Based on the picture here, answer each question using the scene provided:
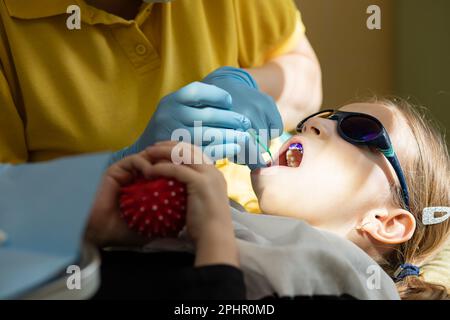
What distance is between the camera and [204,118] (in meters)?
0.91

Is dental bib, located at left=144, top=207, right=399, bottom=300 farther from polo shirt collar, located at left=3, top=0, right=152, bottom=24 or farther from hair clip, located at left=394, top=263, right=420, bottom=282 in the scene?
polo shirt collar, located at left=3, top=0, right=152, bottom=24

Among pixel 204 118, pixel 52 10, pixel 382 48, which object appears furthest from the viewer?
pixel 382 48

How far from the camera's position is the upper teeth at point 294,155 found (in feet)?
3.23

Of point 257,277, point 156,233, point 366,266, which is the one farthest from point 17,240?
point 366,266

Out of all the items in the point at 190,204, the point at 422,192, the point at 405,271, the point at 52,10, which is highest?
the point at 52,10

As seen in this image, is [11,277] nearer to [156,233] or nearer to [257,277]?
[156,233]

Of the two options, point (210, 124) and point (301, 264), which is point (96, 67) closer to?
point (210, 124)

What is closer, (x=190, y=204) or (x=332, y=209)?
(x=190, y=204)

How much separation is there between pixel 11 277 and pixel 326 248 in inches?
16.1

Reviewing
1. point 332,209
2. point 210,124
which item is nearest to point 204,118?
point 210,124

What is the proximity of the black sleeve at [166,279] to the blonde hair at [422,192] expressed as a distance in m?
0.43

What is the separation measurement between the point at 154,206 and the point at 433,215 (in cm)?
55

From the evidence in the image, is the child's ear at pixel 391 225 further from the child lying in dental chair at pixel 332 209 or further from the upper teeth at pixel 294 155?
the upper teeth at pixel 294 155

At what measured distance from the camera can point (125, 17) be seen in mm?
1100
